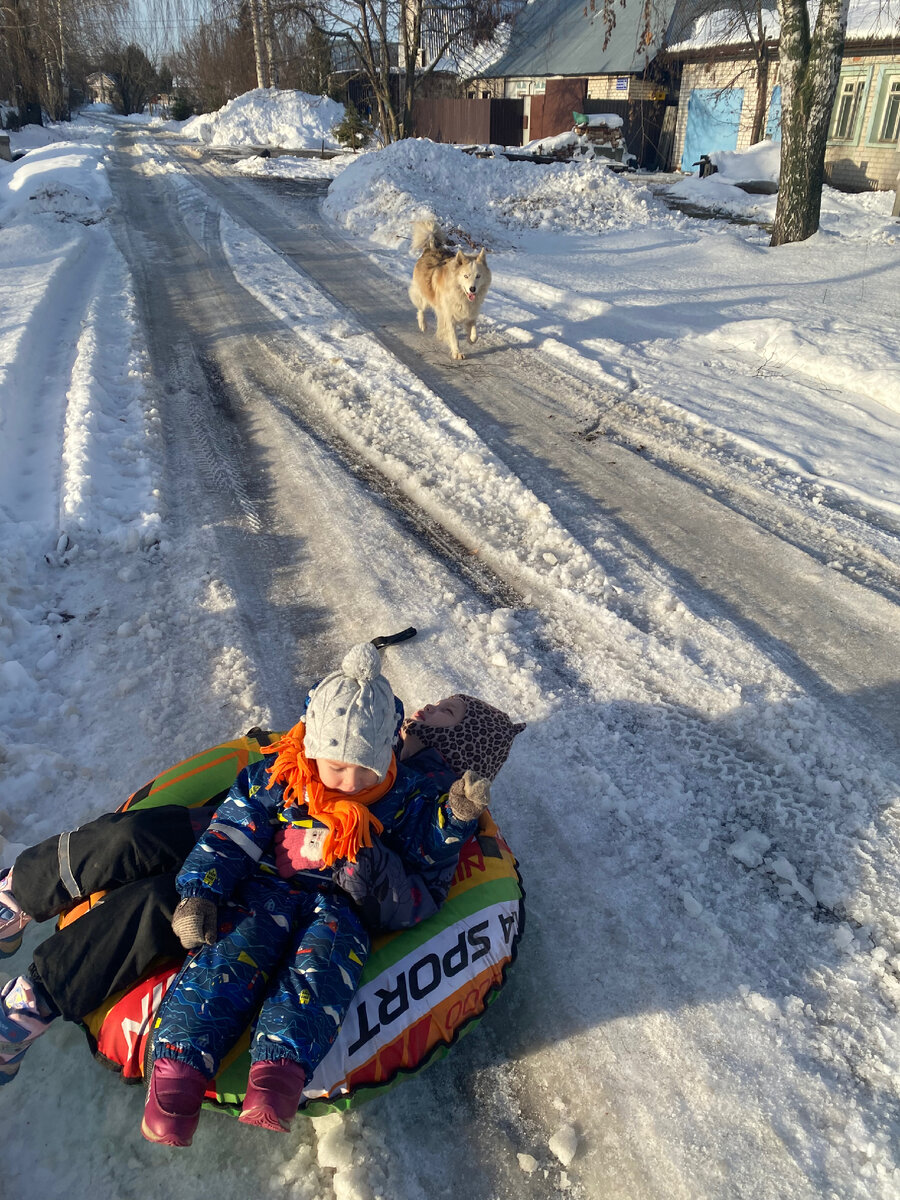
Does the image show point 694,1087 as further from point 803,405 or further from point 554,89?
point 554,89

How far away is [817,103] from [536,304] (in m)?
5.18

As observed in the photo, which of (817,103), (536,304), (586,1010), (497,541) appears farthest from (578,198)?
(586,1010)

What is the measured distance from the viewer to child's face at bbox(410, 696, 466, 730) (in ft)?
9.39

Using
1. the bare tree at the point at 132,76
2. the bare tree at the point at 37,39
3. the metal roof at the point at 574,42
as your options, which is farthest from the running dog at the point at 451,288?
the bare tree at the point at 132,76

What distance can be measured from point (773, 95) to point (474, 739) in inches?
1147

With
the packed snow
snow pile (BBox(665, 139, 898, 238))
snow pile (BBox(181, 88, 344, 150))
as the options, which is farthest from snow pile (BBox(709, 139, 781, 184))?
snow pile (BBox(181, 88, 344, 150))

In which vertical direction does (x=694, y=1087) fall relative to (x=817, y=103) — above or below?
below

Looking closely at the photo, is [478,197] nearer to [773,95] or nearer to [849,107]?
[849,107]

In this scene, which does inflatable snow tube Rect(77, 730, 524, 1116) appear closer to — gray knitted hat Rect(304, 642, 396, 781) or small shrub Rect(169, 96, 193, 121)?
gray knitted hat Rect(304, 642, 396, 781)

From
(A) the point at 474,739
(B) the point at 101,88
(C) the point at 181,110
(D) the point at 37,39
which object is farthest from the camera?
(B) the point at 101,88

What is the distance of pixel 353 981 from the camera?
2.10 m

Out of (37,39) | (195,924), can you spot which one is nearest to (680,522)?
(195,924)

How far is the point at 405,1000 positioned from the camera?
7.08 feet

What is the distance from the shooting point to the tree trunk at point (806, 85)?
10.2 metres
